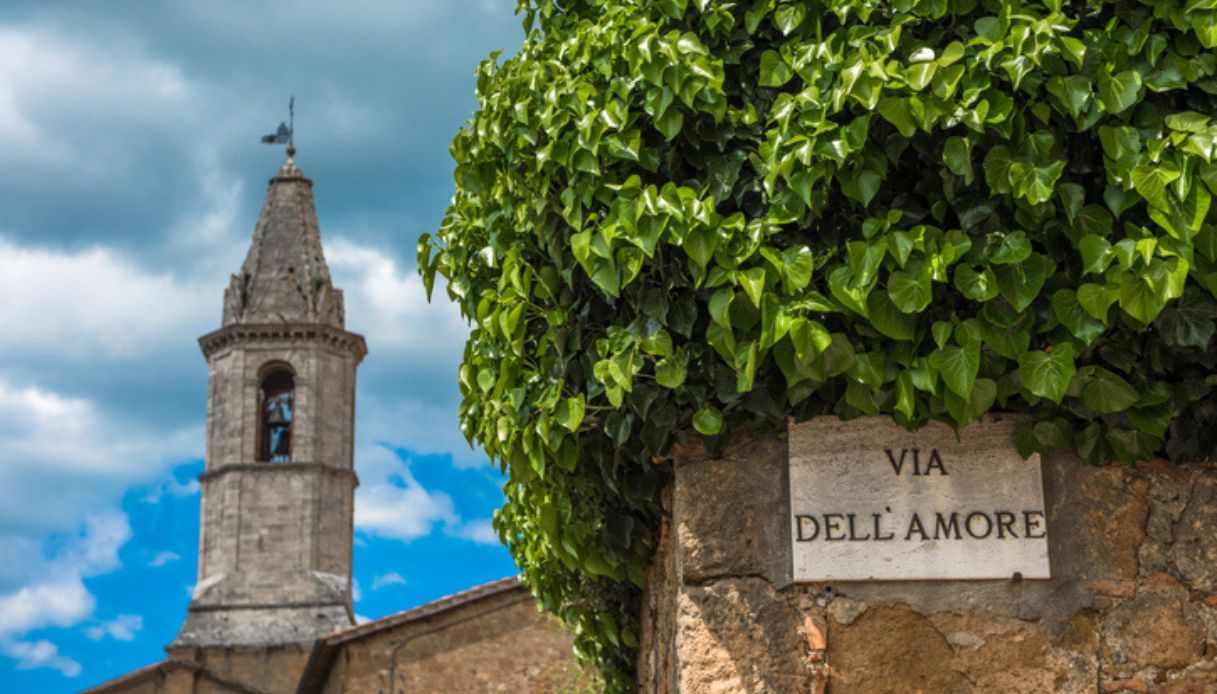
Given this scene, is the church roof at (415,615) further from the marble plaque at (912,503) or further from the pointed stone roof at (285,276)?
the marble plaque at (912,503)

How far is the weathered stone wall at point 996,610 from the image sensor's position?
14.9 feet

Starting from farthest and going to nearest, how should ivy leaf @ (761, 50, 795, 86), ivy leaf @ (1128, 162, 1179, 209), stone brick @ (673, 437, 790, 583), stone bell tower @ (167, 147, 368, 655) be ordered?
stone bell tower @ (167, 147, 368, 655) → stone brick @ (673, 437, 790, 583) → ivy leaf @ (761, 50, 795, 86) → ivy leaf @ (1128, 162, 1179, 209)

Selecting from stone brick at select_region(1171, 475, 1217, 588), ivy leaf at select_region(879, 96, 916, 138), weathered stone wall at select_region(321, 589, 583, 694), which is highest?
weathered stone wall at select_region(321, 589, 583, 694)

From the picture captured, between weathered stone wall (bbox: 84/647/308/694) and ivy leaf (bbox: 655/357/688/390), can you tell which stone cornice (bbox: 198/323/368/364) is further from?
ivy leaf (bbox: 655/357/688/390)

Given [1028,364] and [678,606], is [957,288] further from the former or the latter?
[678,606]

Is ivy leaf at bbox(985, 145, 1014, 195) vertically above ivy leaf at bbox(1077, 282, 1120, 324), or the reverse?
ivy leaf at bbox(985, 145, 1014, 195)

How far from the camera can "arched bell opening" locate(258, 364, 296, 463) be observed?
4597 cm

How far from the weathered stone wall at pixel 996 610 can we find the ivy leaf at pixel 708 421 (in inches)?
9.6

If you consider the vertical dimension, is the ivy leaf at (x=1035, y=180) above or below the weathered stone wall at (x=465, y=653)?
below

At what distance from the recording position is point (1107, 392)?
4.46 metres

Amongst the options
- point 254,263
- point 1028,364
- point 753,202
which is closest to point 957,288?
point 1028,364

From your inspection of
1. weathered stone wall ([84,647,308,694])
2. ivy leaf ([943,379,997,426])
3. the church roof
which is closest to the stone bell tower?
weathered stone wall ([84,647,308,694])

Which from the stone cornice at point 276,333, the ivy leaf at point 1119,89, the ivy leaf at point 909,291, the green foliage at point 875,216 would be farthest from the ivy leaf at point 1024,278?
the stone cornice at point 276,333

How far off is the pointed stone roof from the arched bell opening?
167 centimetres
